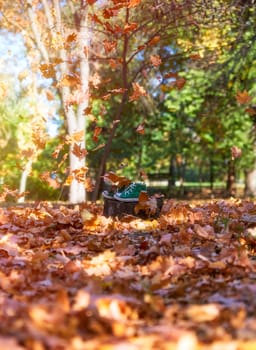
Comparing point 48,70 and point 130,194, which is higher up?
point 48,70

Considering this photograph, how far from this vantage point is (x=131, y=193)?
4.94 meters

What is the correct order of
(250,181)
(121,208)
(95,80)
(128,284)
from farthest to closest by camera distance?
(250,181), (95,80), (121,208), (128,284)

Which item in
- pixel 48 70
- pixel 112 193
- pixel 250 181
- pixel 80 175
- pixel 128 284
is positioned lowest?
pixel 128 284

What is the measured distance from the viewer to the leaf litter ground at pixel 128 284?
1.75 metres

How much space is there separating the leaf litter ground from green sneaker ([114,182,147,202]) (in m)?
0.24

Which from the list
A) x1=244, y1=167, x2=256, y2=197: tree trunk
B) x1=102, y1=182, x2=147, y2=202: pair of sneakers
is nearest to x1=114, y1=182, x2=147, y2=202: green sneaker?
x1=102, y1=182, x2=147, y2=202: pair of sneakers

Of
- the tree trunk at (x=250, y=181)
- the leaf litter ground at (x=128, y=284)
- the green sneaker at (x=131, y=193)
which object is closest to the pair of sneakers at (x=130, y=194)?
the green sneaker at (x=131, y=193)

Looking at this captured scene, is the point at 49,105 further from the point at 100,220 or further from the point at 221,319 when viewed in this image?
the point at 221,319

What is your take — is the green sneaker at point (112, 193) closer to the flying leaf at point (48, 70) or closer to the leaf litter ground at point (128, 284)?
the leaf litter ground at point (128, 284)

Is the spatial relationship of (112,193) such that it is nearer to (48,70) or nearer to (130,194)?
(130,194)

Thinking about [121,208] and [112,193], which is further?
[112,193]

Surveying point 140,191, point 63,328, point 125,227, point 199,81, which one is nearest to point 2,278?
point 63,328

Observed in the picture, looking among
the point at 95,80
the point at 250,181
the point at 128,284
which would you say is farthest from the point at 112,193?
the point at 250,181

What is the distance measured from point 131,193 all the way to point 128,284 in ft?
7.91
